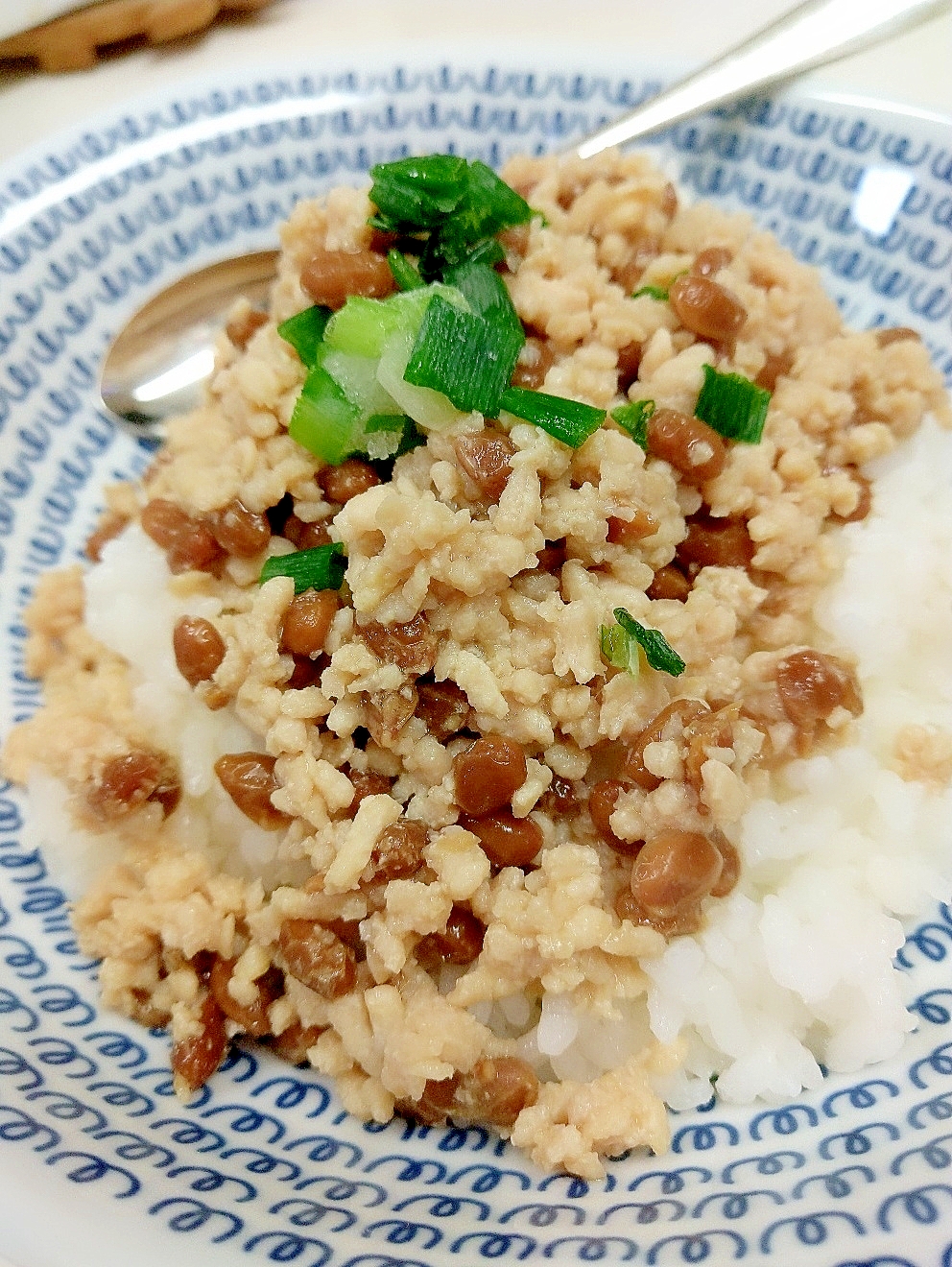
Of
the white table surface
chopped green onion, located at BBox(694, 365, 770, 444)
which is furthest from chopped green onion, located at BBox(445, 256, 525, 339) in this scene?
the white table surface

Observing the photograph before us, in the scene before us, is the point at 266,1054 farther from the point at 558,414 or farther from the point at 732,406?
the point at 732,406

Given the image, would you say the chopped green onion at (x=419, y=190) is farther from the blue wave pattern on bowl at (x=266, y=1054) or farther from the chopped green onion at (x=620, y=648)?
the blue wave pattern on bowl at (x=266, y=1054)

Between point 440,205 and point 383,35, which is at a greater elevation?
point 383,35

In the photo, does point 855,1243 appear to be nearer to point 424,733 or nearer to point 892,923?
point 892,923

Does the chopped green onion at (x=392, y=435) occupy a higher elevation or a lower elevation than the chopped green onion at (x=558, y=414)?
lower

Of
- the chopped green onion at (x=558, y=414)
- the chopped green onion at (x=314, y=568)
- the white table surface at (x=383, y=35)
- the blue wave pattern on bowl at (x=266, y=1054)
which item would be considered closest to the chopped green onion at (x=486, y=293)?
the chopped green onion at (x=558, y=414)

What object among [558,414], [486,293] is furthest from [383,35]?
[558,414]
